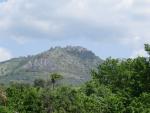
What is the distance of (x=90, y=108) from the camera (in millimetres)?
73625

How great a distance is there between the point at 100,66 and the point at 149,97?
26603mm

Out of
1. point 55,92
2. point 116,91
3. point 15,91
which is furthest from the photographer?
point 15,91

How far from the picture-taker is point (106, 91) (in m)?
83.6

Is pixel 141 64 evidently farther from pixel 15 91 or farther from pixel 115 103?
pixel 15 91

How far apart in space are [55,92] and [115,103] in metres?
21.7

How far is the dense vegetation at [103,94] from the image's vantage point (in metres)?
77.2

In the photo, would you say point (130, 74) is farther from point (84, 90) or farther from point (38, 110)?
point (38, 110)

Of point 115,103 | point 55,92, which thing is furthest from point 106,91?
point 55,92

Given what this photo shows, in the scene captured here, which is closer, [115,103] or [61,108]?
[115,103]

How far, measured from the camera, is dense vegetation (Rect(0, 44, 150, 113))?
7725 centimetres

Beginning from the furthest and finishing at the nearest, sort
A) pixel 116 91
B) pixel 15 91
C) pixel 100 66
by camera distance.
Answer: pixel 15 91
pixel 100 66
pixel 116 91

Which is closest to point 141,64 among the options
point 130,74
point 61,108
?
point 130,74

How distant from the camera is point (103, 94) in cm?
8369

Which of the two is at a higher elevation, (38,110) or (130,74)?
(130,74)
